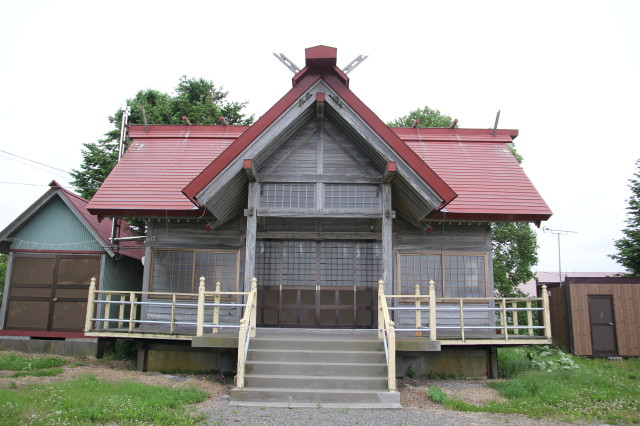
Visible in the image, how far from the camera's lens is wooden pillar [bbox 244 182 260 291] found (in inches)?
426

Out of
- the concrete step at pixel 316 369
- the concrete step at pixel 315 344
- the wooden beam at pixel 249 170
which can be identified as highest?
the wooden beam at pixel 249 170

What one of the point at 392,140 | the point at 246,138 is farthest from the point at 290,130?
the point at 392,140

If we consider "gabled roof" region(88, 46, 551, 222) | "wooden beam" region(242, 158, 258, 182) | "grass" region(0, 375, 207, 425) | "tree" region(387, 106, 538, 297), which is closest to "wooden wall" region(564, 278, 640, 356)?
"gabled roof" region(88, 46, 551, 222)

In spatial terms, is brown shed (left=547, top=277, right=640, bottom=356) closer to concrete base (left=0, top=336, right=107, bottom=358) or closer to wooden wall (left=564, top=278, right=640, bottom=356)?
wooden wall (left=564, top=278, right=640, bottom=356)

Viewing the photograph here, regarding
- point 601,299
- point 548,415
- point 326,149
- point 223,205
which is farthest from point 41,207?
point 601,299

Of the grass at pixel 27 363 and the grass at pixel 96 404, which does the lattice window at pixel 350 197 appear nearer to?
the grass at pixel 96 404

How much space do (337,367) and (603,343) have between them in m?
8.96

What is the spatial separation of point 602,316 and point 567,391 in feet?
19.4

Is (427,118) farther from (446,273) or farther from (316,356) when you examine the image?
(316,356)

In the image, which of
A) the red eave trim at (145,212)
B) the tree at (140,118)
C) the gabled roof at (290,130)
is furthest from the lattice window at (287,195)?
the tree at (140,118)

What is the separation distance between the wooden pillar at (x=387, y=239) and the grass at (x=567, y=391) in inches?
114

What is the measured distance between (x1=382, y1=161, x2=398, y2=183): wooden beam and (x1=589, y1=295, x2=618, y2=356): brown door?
24.8ft

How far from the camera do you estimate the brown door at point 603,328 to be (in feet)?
44.5

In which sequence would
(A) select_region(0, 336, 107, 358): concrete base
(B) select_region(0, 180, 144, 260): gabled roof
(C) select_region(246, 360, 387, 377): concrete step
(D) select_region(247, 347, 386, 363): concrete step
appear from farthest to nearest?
(B) select_region(0, 180, 144, 260): gabled roof, (A) select_region(0, 336, 107, 358): concrete base, (D) select_region(247, 347, 386, 363): concrete step, (C) select_region(246, 360, 387, 377): concrete step
